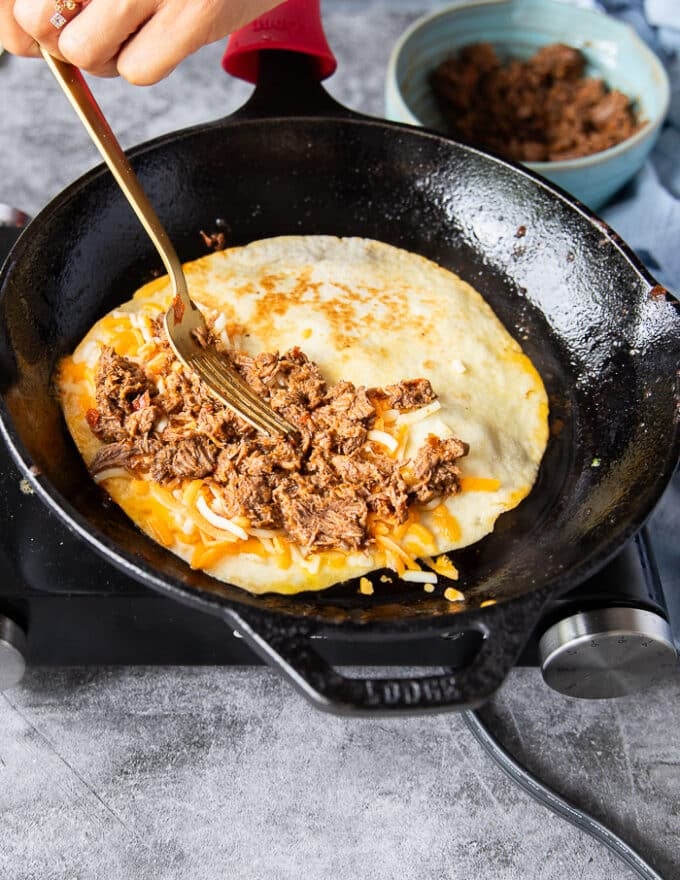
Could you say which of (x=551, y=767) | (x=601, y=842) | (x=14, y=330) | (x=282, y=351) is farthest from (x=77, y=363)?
(x=601, y=842)

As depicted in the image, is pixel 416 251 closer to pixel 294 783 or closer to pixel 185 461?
pixel 185 461

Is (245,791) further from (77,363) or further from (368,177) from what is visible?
(368,177)

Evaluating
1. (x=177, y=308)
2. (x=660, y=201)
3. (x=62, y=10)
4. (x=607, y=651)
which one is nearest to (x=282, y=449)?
(x=177, y=308)

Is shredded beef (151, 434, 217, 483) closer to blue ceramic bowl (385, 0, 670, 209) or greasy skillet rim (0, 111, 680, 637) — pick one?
greasy skillet rim (0, 111, 680, 637)

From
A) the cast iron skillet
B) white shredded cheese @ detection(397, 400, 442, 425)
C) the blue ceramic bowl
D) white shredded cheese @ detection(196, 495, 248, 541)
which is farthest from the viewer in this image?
the blue ceramic bowl

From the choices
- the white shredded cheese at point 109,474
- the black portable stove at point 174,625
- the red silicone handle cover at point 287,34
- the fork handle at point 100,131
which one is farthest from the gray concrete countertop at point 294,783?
the red silicone handle cover at point 287,34

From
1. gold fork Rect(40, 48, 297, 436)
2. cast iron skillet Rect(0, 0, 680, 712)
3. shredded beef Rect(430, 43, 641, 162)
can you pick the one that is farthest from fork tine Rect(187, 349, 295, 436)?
shredded beef Rect(430, 43, 641, 162)
